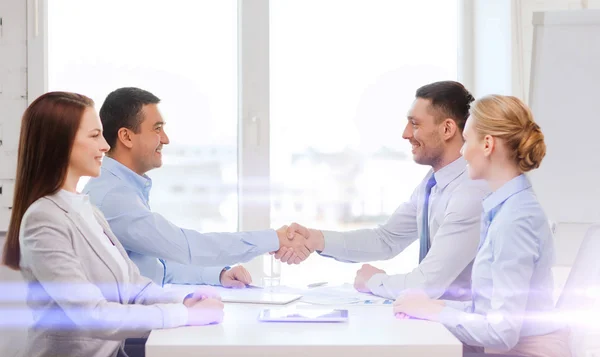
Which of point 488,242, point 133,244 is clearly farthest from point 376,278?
point 133,244

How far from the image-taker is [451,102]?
270 centimetres

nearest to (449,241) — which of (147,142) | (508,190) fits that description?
(508,190)

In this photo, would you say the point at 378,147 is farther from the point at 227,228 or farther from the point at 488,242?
the point at 488,242

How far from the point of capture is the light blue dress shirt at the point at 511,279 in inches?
75.0

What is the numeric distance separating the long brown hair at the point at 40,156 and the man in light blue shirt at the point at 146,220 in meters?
0.57

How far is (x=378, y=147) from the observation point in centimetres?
371

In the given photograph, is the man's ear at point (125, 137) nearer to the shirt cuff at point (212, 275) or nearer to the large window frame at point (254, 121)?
the shirt cuff at point (212, 275)

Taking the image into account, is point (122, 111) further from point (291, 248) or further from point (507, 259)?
point (507, 259)

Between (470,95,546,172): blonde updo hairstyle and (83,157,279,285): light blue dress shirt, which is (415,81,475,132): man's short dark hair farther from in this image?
(83,157,279,285): light blue dress shirt

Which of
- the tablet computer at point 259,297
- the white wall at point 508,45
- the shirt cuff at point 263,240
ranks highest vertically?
the white wall at point 508,45

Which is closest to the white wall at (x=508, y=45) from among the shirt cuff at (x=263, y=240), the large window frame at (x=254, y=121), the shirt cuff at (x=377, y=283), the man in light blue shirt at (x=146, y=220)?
the large window frame at (x=254, y=121)

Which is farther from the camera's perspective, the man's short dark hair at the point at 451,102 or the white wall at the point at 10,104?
the white wall at the point at 10,104

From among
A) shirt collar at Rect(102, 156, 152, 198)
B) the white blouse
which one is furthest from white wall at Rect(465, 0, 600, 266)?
the white blouse

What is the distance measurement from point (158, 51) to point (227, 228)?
0.86 meters
